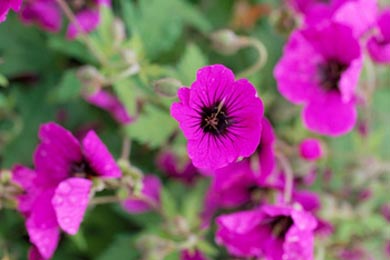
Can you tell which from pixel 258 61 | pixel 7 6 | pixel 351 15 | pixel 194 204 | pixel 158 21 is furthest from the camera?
pixel 158 21

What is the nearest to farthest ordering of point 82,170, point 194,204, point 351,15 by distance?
1. point 82,170
2. point 351,15
3. point 194,204

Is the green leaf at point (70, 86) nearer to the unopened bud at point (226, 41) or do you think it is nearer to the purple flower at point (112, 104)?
the purple flower at point (112, 104)

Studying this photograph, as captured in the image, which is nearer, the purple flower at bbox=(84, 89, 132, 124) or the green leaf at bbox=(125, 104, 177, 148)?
the green leaf at bbox=(125, 104, 177, 148)

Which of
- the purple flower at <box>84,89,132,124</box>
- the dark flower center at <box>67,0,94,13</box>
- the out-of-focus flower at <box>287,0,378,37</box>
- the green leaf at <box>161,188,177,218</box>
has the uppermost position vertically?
the dark flower center at <box>67,0,94,13</box>

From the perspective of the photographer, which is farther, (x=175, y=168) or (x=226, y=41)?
(x=175, y=168)

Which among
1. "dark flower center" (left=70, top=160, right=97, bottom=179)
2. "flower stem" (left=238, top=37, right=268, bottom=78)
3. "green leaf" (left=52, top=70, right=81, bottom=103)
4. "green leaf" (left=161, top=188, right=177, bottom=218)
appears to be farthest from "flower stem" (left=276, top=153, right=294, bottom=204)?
"green leaf" (left=52, top=70, right=81, bottom=103)

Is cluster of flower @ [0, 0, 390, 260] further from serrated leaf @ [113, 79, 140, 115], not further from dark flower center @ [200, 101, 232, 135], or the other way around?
serrated leaf @ [113, 79, 140, 115]

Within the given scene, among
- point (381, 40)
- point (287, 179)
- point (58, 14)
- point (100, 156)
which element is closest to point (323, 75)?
point (381, 40)

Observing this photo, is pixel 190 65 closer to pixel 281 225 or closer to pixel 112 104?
pixel 112 104

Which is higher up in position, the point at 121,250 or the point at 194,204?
the point at 194,204
